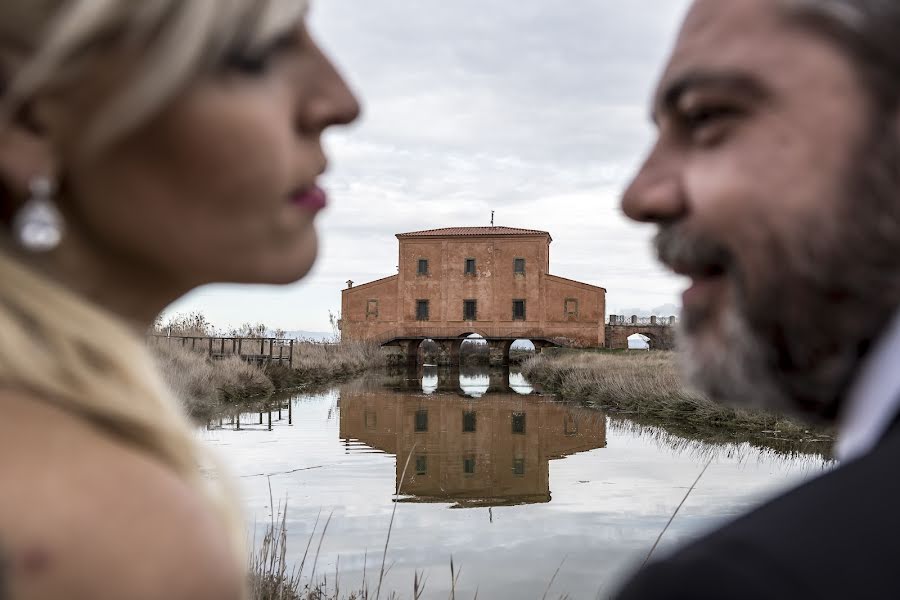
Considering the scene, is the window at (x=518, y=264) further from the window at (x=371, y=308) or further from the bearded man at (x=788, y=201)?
the bearded man at (x=788, y=201)

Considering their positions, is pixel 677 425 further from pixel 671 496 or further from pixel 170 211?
pixel 170 211

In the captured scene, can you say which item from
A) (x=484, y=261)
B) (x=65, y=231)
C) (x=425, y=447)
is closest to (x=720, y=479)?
(x=425, y=447)

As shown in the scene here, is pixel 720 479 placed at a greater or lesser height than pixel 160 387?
lesser

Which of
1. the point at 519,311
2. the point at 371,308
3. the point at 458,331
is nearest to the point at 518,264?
the point at 519,311

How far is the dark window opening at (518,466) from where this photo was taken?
45.5 feet

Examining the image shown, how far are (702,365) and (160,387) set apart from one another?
866 millimetres

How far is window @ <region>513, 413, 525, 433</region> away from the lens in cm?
1875

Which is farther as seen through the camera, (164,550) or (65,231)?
(65,231)

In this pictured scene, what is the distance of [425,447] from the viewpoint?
16.3 m

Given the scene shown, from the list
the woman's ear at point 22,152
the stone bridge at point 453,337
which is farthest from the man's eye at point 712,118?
the stone bridge at point 453,337

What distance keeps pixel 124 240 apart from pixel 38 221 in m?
0.08

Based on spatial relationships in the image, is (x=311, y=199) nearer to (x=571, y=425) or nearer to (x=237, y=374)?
(x=571, y=425)

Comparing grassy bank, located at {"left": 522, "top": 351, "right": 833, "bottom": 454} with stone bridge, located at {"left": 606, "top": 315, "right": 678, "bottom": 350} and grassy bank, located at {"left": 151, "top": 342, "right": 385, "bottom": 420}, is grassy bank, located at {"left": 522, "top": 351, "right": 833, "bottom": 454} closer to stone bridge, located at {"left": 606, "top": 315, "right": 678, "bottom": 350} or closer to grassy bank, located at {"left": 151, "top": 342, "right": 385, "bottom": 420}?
grassy bank, located at {"left": 151, "top": 342, "right": 385, "bottom": 420}

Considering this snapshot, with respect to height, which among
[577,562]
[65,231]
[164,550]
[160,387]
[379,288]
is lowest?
[577,562]
